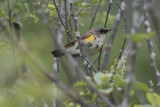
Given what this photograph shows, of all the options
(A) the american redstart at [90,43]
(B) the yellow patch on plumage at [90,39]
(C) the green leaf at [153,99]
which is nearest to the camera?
(C) the green leaf at [153,99]

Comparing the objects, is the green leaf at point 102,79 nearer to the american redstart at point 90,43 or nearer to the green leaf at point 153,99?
the green leaf at point 153,99

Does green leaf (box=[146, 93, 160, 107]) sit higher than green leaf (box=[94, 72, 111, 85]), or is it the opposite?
green leaf (box=[94, 72, 111, 85])

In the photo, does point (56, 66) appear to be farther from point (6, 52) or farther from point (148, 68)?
point (148, 68)

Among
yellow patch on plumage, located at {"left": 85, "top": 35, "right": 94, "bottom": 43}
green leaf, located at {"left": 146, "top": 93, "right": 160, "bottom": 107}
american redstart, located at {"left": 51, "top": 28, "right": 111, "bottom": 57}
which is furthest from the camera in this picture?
yellow patch on plumage, located at {"left": 85, "top": 35, "right": 94, "bottom": 43}

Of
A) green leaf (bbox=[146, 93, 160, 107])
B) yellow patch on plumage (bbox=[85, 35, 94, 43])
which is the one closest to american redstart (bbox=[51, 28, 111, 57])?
yellow patch on plumage (bbox=[85, 35, 94, 43])

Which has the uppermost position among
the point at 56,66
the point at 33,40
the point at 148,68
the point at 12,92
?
the point at 33,40

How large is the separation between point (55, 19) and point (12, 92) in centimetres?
245

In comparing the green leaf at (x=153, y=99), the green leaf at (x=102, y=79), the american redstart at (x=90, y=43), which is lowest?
the american redstart at (x=90, y=43)

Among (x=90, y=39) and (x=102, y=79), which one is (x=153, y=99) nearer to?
(x=102, y=79)

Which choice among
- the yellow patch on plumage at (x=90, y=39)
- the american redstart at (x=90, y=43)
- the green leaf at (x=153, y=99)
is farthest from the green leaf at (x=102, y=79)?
the yellow patch on plumage at (x=90, y=39)

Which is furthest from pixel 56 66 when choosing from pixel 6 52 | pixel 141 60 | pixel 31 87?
pixel 141 60

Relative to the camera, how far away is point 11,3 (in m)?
4.00

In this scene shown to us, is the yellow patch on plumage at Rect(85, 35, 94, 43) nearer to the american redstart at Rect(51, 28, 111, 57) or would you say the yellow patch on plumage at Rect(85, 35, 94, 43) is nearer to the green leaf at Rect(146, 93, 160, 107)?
the american redstart at Rect(51, 28, 111, 57)

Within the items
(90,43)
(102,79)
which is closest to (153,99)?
(102,79)
